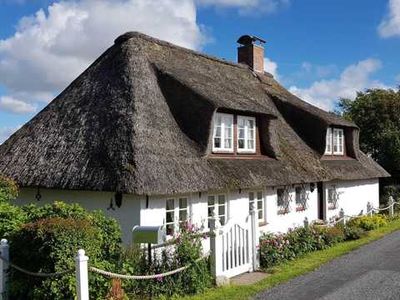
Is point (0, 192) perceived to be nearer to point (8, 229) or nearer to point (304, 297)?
point (8, 229)

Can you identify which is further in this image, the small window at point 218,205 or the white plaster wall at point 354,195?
the white plaster wall at point 354,195

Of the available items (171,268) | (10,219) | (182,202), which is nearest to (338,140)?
(182,202)

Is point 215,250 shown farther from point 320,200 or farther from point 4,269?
point 320,200

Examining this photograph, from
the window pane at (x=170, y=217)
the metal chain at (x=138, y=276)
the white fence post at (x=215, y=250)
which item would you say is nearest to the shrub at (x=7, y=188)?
the window pane at (x=170, y=217)

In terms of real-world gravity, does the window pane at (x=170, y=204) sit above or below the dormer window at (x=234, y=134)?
below

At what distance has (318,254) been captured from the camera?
48.9ft

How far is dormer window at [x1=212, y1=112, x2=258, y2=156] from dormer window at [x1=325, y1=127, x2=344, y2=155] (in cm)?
642

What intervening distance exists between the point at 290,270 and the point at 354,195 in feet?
50.2

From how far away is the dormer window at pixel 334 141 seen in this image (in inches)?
962

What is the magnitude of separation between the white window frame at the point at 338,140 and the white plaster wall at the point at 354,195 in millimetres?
1600

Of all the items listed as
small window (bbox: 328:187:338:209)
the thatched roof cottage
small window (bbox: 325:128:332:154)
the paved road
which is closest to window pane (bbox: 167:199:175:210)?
the thatched roof cottage

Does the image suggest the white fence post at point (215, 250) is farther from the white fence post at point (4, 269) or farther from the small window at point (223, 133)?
the small window at point (223, 133)

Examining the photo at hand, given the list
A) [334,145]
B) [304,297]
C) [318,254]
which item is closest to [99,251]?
[304,297]

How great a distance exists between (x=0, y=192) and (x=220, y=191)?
22.2 ft
